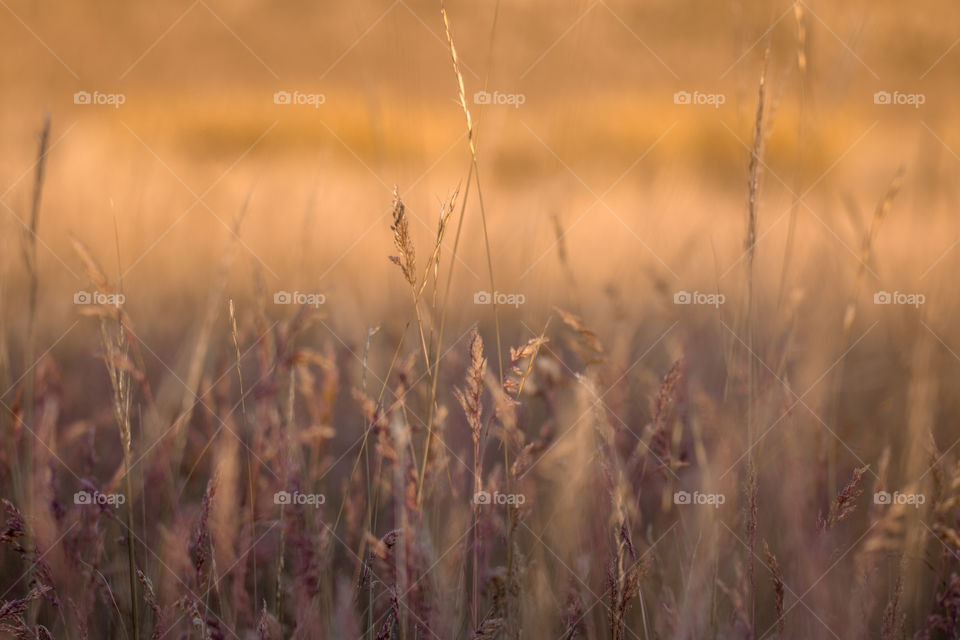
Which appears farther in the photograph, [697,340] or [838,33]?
[697,340]

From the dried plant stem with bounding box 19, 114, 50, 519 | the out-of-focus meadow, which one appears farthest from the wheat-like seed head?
the dried plant stem with bounding box 19, 114, 50, 519

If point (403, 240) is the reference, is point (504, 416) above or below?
below

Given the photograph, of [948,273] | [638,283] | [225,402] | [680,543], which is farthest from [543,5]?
[680,543]

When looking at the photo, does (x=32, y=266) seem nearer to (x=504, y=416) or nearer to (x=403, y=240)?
(x=403, y=240)

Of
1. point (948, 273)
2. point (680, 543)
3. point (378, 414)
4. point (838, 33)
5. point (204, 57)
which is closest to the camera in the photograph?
point (378, 414)

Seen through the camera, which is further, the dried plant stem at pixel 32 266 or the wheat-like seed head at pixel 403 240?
the dried plant stem at pixel 32 266

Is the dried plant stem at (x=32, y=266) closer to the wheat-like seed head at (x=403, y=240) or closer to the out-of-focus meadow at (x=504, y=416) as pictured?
the out-of-focus meadow at (x=504, y=416)

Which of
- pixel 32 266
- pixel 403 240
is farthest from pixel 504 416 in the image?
pixel 32 266

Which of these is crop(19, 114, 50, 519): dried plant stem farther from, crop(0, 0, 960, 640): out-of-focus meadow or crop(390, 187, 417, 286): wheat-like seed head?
crop(390, 187, 417, 286): wheat-like seed head

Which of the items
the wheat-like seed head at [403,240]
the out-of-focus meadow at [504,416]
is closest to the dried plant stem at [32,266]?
the out-of-focus meadow at [504,416]

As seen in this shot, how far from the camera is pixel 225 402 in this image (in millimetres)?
1382

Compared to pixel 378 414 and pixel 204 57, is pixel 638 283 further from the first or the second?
pixel 204 57

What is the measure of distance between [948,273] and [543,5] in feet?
5.11

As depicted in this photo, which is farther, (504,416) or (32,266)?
(32,266)
